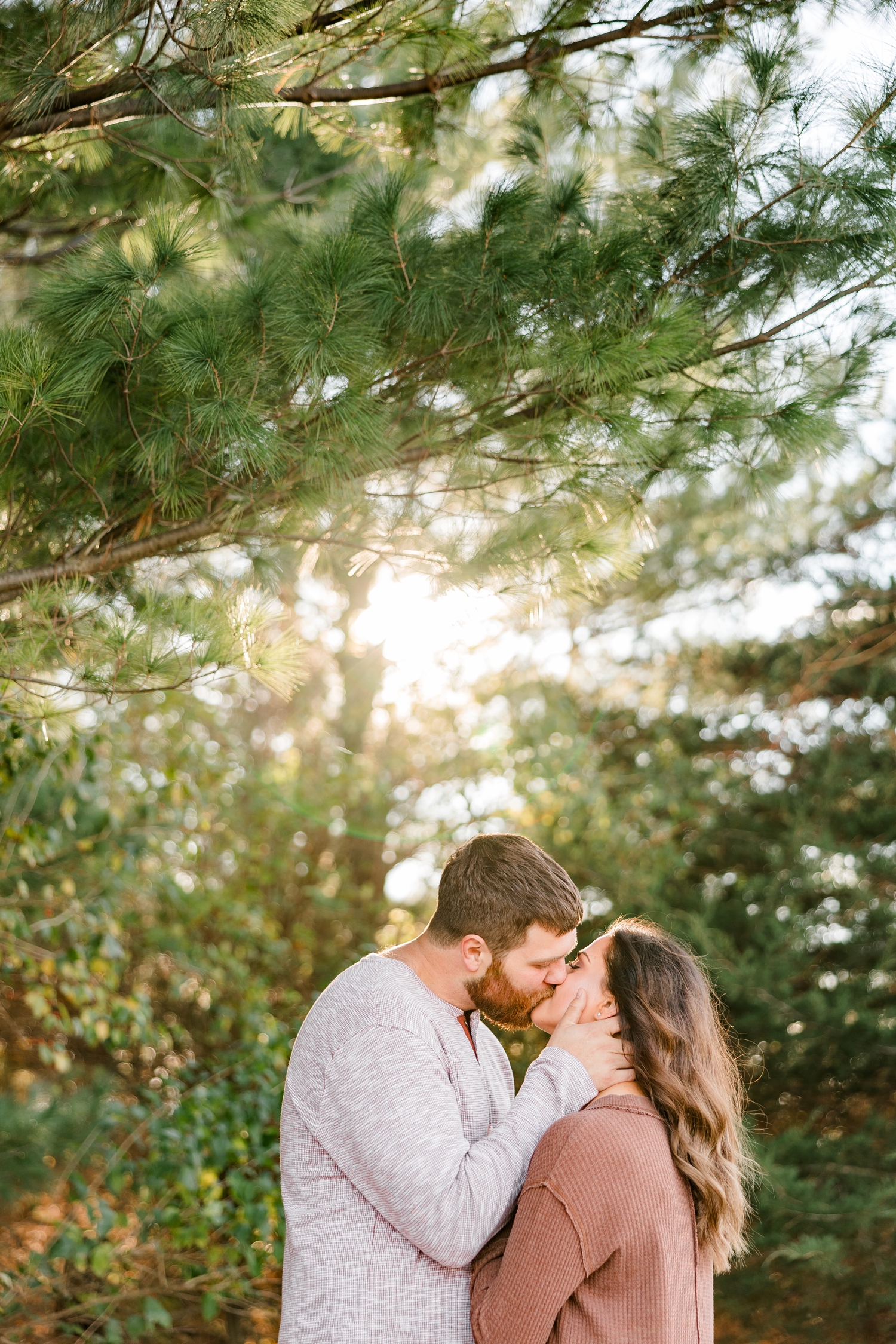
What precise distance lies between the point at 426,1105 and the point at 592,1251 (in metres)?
0.36

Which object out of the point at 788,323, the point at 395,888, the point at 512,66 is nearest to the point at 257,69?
the point at 512,66

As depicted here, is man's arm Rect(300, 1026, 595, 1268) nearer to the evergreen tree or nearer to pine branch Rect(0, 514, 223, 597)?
pine branch Rect(0, 514, 223, 597)

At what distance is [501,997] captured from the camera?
1.94m

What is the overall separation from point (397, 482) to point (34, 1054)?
4907 millimetres

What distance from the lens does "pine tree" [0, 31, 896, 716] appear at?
2.05 metres

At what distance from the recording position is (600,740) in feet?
19.4

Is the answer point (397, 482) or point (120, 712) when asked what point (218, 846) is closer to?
point (120, 712)

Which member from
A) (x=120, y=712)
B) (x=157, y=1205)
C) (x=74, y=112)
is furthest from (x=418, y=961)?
(x=120, y=712)

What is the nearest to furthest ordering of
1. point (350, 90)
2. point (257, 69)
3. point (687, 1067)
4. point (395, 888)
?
1. point (687, 1067)
2. point (257, 69)
3. point (350, 90)
4. point (395, 888)

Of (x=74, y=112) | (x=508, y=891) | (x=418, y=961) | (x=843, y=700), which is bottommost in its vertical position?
(x=418, y=961)

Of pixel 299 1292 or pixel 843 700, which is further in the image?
pixel 843 700

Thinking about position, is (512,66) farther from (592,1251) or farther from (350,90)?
(592,1251)

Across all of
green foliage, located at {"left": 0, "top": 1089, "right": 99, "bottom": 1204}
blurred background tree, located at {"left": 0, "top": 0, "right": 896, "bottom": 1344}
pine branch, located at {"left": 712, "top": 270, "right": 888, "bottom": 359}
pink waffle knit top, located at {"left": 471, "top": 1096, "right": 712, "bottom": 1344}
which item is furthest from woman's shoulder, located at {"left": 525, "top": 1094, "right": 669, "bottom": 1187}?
green foliage, located at {"left": 0, "top": 1089, "right": 99, "bottom": 1204}

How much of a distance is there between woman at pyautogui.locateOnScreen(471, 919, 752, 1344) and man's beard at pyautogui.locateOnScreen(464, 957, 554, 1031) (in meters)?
0.12
